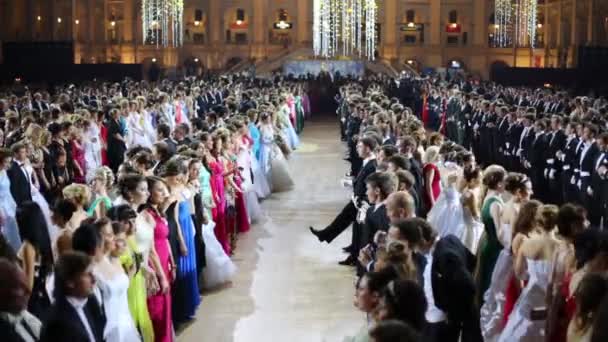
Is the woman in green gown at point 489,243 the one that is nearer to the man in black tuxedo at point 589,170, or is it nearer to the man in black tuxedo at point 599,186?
the man in black tuxedo at point 599,186

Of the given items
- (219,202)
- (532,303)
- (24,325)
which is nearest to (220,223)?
(219,202)

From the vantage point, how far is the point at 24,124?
15.8m

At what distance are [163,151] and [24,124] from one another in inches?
193

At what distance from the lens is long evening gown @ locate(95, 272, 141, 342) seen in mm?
6992

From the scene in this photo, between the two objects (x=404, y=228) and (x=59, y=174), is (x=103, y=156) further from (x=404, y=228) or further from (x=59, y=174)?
(x=404, y=228)

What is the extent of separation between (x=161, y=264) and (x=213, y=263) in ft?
9.80

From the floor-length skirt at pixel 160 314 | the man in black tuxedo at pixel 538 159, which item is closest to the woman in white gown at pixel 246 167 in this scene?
the man in black tuxedo at pixel 538 159

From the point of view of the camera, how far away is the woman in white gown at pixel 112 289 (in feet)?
23.0

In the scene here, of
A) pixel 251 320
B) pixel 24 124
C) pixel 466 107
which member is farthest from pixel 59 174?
pixel 466 107

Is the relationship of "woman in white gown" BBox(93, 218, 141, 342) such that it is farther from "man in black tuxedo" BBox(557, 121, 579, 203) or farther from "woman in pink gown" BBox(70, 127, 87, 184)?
"man in black tuxedo" BBox(557, 121, 579, 203)

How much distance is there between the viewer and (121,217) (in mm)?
7969

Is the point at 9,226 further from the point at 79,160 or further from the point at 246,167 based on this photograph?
Answer: the point at 246,167

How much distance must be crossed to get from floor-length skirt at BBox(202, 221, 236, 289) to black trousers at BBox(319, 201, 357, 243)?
1296 millimetres

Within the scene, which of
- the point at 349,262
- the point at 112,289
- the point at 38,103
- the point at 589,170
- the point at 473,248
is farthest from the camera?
the point at 38,103
